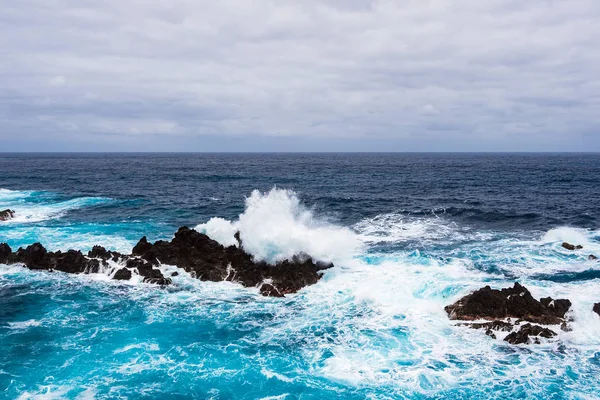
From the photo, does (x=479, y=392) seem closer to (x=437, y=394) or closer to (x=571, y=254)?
(x=437, y=394)

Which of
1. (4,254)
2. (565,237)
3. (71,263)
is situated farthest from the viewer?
(565,237)

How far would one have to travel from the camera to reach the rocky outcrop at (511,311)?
1997 cm

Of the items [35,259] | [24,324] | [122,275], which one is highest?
[35,259]

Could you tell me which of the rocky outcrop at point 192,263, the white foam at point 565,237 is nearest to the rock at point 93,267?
the rocky outcrop at point 192,263

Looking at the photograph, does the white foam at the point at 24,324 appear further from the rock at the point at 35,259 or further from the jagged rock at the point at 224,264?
the jagged rock at the point at 224,264

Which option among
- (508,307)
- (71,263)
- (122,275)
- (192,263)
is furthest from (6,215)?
(508,307)

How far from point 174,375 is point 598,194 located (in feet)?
222

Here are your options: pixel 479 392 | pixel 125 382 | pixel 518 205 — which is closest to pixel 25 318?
pixel 125 382

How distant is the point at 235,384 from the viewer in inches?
653

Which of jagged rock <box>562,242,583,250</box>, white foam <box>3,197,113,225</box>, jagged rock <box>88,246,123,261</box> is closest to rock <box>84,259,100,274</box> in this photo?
jagged rock <box>88,246,123,261</box>

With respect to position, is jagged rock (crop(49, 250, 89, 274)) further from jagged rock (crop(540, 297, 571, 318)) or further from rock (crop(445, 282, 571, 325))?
jagged rock (crop(540, 297, 571, 318))

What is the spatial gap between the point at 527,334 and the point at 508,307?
80.8 inches

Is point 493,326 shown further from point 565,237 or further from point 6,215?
point 6,215

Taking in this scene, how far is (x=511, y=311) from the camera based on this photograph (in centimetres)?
2131
